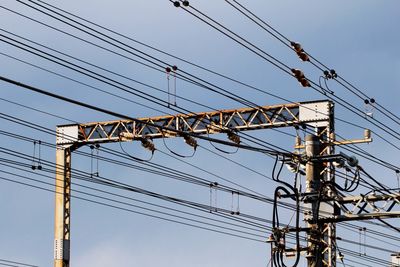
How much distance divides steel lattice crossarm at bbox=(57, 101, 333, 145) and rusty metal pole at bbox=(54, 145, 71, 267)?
253 centimetres

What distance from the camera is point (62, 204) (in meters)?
48.5

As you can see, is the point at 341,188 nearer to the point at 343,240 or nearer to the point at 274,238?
the point at 274,238

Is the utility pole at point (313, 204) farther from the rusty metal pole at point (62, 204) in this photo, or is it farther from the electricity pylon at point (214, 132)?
the rusty metal pole at point (62, 204)

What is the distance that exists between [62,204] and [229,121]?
837cm

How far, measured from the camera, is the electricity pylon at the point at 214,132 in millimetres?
33062

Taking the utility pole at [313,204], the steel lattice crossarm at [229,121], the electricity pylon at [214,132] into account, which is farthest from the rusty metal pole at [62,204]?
the utility pole at [313,204]

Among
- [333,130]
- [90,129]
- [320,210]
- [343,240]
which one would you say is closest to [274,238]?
[320,210]

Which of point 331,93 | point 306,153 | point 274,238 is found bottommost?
point 274,238

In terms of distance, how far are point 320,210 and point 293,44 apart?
14.0ft

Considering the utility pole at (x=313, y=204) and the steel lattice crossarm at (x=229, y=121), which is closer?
the utility pole at (x=313, y=204)

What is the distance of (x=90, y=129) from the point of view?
47.6 meters

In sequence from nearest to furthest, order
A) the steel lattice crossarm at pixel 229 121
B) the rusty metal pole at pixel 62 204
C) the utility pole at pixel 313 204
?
the utility pole at pixel 313 204 → the steel lattice crossarm at pixel 229 121 → the rusty metal pole at pixel 62 204

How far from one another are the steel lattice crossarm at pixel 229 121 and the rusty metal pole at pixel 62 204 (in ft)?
8.29

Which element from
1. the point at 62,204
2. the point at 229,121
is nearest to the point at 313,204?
the point at 229,121
